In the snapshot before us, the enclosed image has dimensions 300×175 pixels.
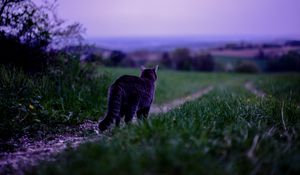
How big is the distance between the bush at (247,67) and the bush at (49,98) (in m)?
46.3

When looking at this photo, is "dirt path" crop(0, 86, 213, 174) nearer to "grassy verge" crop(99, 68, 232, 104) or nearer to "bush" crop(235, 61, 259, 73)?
"grassy verge" crop(99, 68, 232, 104)

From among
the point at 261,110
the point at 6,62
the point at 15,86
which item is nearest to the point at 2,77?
the point at 15,86

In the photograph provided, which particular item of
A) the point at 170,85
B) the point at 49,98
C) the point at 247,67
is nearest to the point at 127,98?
the point at 49,98

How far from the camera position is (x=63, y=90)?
862 centimetres

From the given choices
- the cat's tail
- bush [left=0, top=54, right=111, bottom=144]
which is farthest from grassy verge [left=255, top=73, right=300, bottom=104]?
bush [left=0, top=54, right=111, bottom=144]

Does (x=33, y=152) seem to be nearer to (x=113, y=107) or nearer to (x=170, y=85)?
(x=113, y=107)

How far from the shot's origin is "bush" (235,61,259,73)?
175ft

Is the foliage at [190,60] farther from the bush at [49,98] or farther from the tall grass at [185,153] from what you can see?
the tall grass at [185,153]

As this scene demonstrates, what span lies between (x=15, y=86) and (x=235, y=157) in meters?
5.58

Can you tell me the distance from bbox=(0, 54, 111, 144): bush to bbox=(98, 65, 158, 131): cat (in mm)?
1561

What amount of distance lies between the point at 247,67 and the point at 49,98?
4986 centimetres

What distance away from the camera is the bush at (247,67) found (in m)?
53.4

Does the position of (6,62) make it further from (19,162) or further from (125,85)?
(19,162)

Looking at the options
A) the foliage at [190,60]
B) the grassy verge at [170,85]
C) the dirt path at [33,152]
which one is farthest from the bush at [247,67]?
the dirt path at [33,152]
